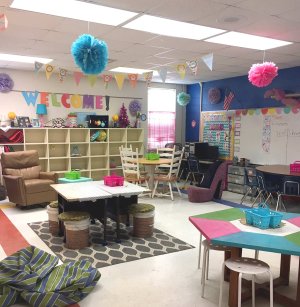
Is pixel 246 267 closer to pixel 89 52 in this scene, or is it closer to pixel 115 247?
pixel 115 247

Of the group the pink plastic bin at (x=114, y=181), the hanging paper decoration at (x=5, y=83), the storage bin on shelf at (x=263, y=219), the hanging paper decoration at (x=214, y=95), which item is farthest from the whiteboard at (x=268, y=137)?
the hanging paper decoration at (x=5, y=83)

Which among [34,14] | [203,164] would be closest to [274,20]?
[34,14]

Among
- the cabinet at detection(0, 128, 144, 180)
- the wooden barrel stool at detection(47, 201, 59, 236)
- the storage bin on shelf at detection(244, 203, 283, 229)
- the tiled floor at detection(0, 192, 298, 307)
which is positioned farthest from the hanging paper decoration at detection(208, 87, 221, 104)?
the storage bin on shelf at detection(244, 203, 283, 229)

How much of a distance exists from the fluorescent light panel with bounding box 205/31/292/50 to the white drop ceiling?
0.16 m

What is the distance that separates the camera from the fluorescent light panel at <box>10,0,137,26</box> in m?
3.09

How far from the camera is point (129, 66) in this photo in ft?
20.4

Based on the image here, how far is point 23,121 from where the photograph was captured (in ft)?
21.9

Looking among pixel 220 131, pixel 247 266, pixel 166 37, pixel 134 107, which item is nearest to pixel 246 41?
pixel 166 37

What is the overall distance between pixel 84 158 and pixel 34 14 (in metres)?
4.52

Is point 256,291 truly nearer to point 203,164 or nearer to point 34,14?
point 34,14

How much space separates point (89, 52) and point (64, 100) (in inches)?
166

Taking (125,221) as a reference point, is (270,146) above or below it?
above

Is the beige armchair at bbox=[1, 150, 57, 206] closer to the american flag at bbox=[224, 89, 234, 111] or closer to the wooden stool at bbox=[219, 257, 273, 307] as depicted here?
the wooden stool at bbox=[219, 257, 273, 307]

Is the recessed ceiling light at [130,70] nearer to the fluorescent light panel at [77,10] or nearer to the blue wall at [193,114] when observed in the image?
the blue wall at [193,114]
